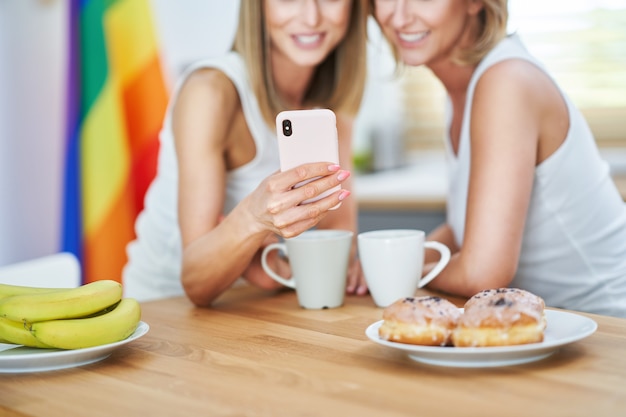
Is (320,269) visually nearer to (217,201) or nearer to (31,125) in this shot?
(217,201)

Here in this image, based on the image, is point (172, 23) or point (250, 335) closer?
point (250, 335)

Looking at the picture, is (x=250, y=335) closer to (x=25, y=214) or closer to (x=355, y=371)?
(x=355, y=371)

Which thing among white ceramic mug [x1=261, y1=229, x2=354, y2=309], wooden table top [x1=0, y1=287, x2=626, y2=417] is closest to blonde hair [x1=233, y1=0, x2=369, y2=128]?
white ceramic mug [x1=261, y1=229, x2=354, y2=309]

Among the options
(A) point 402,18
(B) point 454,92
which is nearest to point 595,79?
(B) point 454,92

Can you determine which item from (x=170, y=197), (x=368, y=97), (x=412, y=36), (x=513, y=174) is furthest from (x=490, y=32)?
(x=368, y=97)

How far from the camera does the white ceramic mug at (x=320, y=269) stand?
4.22 feet

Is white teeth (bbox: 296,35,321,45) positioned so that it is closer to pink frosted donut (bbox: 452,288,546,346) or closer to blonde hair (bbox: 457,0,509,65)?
blonde hair (bbox: 457,0,509,65)

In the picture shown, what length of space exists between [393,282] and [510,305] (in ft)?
1.21

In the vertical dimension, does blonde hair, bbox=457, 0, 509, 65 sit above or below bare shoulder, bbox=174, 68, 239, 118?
above

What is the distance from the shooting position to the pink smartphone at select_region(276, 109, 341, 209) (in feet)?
3.66

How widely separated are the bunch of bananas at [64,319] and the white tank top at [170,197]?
72cm

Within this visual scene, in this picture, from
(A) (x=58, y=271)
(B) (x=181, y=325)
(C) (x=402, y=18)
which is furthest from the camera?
(A) (x=58, y=271)


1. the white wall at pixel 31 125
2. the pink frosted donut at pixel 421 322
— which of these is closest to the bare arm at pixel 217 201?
the pink frosted donut at pixel 421 322

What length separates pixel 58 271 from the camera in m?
1.71
